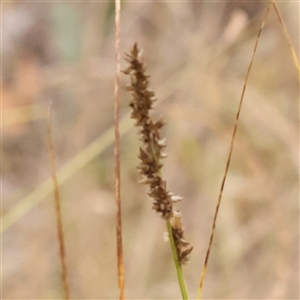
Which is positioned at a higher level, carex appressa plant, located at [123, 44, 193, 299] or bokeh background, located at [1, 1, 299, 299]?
bokeh background, located at [1, 1, 299, 299]

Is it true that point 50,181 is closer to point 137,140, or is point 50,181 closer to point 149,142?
point 137,140

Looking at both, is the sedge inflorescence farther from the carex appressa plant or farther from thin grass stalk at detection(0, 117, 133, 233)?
thin grass stalk at detection(0, 117, 133, 233)

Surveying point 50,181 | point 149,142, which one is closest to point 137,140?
point 50,181

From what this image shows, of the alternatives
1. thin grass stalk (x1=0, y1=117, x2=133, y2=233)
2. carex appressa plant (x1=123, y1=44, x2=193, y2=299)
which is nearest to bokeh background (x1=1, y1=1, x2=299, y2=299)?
thin grass stalk (x1=0, y1=117, x2=133, y2=233)

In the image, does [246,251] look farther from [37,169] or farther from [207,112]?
[37,169]

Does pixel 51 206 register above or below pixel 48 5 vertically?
below

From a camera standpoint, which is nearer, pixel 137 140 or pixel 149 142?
pixel 149 142

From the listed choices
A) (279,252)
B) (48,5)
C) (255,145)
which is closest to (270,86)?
(255,145)
